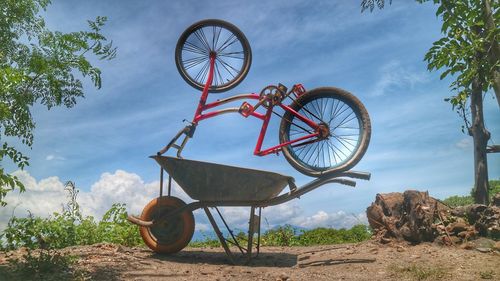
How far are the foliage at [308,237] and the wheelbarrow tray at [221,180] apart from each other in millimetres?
2893

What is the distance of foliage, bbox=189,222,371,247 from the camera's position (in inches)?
366

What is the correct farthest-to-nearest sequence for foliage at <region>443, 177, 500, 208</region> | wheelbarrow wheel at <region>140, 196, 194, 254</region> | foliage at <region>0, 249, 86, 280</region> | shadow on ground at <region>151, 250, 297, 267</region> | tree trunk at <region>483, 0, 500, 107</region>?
1. foliage at <region>443, 177, 500, 208</region>
2. tree trunk at <region>483, 0, 500, 107</region>
3. wheelbarrow wheel at <region>140, 196, 194, 254</region>
4. shadow on ground at <region>151, 250, 297, 267</region>
5. foliage at <region>0, 249, 86, 280</region>

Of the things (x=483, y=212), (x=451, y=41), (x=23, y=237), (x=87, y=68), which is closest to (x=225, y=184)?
(x=87, y=68)

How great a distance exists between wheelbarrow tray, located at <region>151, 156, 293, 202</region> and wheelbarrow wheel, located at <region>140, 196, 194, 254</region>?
0.37 meters

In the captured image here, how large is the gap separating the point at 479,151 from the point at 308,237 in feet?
13.6

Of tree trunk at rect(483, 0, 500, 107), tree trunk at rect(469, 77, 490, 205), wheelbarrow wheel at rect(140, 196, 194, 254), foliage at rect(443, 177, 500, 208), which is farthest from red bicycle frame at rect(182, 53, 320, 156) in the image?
foliage at rect(443, 177, 500, 208)

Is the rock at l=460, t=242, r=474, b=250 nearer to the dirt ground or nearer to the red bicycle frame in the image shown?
the dirt ground

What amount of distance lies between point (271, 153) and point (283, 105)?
2.18 feet

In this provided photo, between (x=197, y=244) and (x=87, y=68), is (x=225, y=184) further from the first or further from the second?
(x=197, y=244)

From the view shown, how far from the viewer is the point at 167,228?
682 centimetres

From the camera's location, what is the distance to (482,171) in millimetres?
10047

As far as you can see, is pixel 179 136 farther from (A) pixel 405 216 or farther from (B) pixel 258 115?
(A) pixel 405 216

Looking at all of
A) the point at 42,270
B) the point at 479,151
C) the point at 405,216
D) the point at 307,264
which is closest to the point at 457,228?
the point at 405,216

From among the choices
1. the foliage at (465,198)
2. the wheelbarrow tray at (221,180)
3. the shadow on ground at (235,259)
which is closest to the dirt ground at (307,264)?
the shadow on ground at (235,259)
